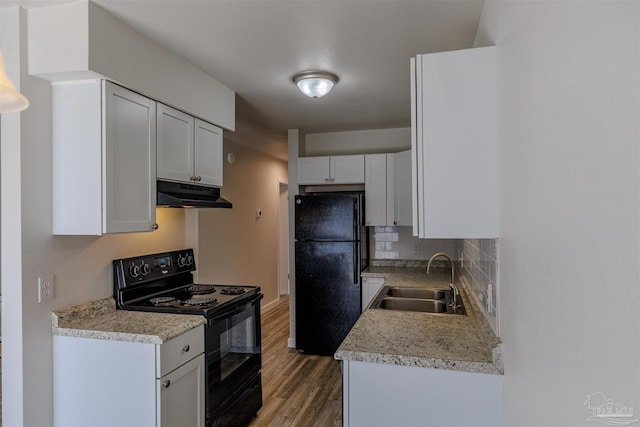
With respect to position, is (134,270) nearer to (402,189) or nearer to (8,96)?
(8,96)

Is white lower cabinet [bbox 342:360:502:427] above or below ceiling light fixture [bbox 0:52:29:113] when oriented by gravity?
below

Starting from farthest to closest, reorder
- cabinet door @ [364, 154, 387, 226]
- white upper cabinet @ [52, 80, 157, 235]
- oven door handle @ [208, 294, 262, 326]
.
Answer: cabinet door @ [364, 154, 387, 226] < oven door handle @ [208, 294, 262, 326] < white upper cabinet @ [52, 80, 157, 235]

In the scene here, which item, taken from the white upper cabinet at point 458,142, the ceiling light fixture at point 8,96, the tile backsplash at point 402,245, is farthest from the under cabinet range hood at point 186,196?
the tile backsplash at point 402,245

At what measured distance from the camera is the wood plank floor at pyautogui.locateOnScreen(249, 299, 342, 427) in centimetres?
282

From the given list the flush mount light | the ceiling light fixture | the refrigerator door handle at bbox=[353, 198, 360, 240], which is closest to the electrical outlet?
the ceiling light fixture

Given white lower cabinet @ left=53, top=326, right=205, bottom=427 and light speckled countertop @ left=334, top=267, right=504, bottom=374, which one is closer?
light speckled countertop @ left=334, top=267, right=504, bottom=374

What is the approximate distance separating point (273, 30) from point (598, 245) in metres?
1.89

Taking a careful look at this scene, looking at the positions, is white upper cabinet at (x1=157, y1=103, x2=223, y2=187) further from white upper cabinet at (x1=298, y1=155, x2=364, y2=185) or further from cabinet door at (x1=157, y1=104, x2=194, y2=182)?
white upper cabinet at (x1=298, y1=155, x2=364, y2=185)

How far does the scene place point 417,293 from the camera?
3135 mm

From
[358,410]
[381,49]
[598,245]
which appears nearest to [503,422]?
[358,410]

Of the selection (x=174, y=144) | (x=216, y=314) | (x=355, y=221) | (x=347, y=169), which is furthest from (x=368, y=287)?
(x=174, y=144)

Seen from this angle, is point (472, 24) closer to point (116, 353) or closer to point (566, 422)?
point (566, 422)

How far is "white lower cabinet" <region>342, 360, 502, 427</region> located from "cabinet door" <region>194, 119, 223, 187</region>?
5.63ft

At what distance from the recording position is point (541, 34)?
941mm
